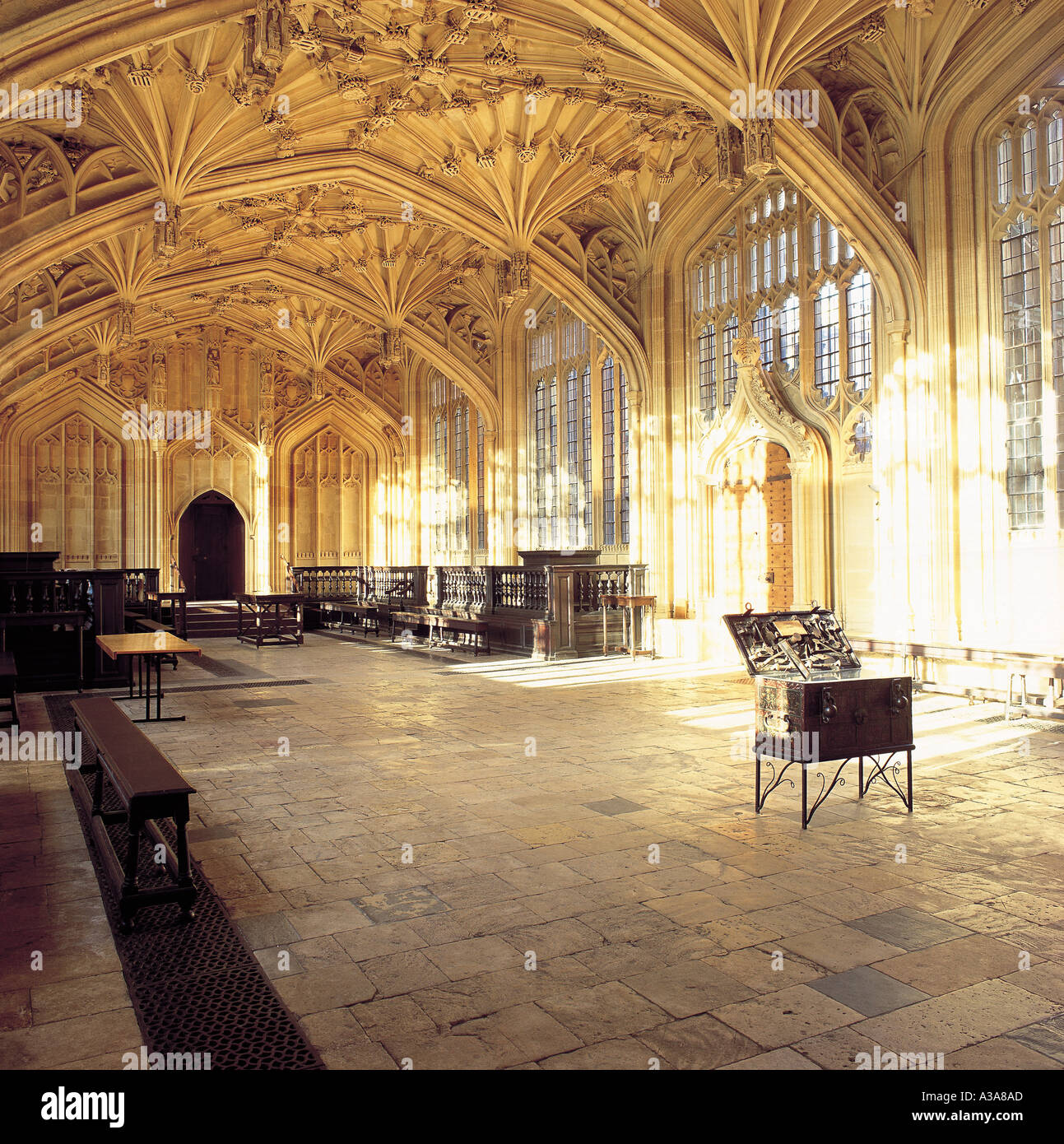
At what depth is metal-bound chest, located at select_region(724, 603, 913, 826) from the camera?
185 inches

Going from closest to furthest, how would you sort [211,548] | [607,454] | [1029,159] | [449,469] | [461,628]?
[1029,159], [461,628], [607,454], [449,469], [211,548]

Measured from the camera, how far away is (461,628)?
14.7 meters

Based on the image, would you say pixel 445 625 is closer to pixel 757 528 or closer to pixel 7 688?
pixel 757 528

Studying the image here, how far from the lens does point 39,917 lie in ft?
11.5

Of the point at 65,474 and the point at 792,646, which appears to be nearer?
the point at 792,646

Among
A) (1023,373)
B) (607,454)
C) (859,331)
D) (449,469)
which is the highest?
(859,331)

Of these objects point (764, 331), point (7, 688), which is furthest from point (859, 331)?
point (7, 688)

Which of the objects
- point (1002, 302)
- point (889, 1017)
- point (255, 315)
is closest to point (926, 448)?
point (1002, 302)

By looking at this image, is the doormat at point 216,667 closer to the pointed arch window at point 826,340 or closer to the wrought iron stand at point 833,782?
the wrought iron stand at point 833,782

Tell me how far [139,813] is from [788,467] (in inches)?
433

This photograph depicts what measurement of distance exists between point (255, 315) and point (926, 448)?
1729 centimetres

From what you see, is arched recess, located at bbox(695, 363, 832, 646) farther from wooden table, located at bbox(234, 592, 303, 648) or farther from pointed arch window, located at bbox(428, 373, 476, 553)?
pointed arch window, located at bbox(428, 373, 476, 553)

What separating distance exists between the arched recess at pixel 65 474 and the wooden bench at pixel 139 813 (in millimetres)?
20292
